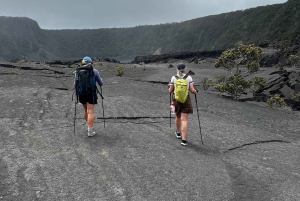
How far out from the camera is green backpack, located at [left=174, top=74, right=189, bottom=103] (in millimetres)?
7383

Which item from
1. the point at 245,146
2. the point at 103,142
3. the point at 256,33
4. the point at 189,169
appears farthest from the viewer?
the point at 256,33

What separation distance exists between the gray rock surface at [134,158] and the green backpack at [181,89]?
1.21 m

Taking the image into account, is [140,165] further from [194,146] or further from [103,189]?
[194,146]

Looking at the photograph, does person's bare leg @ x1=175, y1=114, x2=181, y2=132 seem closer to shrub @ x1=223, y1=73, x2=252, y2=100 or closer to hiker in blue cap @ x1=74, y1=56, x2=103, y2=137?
hiker in blue cap @ x1=74, y1=56, x2=103, y2=137

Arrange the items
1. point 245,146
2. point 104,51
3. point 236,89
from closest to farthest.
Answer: point 245,146
point 236,89
point 104,51

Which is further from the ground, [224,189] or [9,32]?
[9,32]

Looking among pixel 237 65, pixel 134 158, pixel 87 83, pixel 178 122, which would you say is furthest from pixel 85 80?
pixel 237 65

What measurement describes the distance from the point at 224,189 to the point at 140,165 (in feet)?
5.78

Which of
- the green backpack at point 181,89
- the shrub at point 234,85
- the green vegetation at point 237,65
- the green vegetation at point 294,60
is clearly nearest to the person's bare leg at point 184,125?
the green backpack at point 181,89

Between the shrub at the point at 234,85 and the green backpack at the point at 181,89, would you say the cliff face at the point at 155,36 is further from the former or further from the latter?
the green backpack at the point at 181,89

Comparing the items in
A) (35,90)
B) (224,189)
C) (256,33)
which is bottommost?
(224,189)

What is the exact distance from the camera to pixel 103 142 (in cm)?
742

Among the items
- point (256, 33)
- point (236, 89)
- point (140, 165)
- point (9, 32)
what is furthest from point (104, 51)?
point (140, 165)

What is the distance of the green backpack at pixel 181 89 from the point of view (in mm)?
7383
